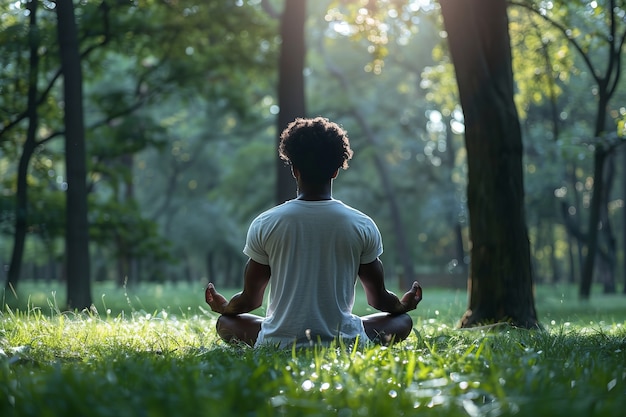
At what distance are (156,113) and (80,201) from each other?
31577mm

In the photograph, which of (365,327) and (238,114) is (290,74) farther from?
(365,327)

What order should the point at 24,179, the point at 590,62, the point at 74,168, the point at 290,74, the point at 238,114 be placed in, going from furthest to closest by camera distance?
the point at 238,114 < the point at 590,62 < the point at 290,74 < the point at 24,179 < the point at 74,168

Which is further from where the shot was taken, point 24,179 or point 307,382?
point 24,179

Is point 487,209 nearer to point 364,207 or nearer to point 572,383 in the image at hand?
point 572,383

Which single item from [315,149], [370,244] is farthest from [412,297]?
[315,149]

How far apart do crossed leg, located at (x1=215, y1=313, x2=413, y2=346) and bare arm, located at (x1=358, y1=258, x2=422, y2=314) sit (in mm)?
82

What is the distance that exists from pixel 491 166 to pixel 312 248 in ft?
13.1

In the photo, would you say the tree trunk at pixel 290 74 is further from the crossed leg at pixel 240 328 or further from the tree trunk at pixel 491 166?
the crossed leg at pixel 240 328

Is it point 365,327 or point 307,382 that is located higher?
point 307,382

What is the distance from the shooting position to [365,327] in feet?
19.2

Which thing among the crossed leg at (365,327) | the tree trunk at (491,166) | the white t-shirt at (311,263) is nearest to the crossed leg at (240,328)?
the crossed leg at (365,327)

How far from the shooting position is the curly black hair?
539 cm

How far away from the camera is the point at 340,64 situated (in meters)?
35.2

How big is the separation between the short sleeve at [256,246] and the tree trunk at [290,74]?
9.87 m
